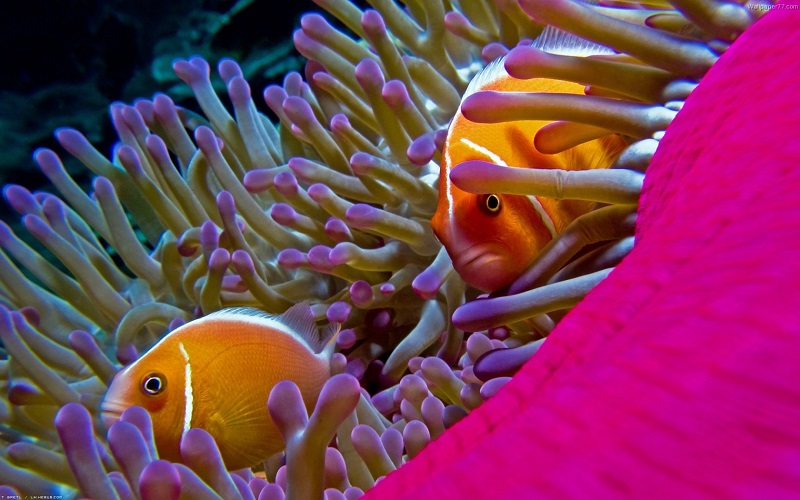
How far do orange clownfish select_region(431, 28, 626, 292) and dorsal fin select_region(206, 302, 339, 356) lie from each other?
1.46 ft

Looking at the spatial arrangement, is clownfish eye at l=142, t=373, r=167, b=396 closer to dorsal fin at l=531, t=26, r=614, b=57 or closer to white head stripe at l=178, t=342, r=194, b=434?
white head stripe at l=178, t=342, r=194, b=434

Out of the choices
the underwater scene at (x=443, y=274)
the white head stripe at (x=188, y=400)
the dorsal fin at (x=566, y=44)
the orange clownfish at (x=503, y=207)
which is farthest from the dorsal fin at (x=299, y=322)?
the dorsal fin at (x=566, y=44)

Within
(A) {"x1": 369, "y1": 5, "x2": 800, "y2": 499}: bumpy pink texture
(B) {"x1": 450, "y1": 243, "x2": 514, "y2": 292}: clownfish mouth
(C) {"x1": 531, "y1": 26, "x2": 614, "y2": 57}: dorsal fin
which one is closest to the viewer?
(A) {"x1": 369, "y1": 5, "x2": 800, "y2": 499}: bumpy pink texture

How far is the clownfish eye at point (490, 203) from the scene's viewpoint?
98 cm

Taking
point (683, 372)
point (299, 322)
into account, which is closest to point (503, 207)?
point (299, 322)

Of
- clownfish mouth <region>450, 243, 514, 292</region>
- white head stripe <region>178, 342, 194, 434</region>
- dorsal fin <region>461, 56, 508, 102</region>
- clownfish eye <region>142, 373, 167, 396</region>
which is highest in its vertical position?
dorsal fin <region>461, 56, 508, 102</region>

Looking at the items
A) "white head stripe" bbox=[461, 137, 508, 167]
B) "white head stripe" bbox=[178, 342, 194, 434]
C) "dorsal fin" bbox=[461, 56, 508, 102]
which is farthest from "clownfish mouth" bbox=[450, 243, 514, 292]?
"white head stripe" bbox=[178, 342, 194, 434]

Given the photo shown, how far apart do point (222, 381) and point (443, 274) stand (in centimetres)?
48

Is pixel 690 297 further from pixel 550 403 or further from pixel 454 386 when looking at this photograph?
pixel 454 386

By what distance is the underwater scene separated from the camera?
0.94 ft

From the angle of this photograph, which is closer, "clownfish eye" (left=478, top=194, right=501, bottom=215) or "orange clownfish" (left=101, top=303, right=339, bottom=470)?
"clownfish eye" (left=478, top=194, right=501, bottom=215)

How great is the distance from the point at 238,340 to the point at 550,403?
1066 mm

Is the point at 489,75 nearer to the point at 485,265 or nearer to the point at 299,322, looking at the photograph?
the point at 485,265

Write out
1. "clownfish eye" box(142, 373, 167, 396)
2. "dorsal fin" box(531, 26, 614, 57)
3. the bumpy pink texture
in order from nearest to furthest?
the bumpy pink texture → "dorsal fin" box(531, 26, 614, 57) → "clownfish eye" box(142, 373, 167, 396)
